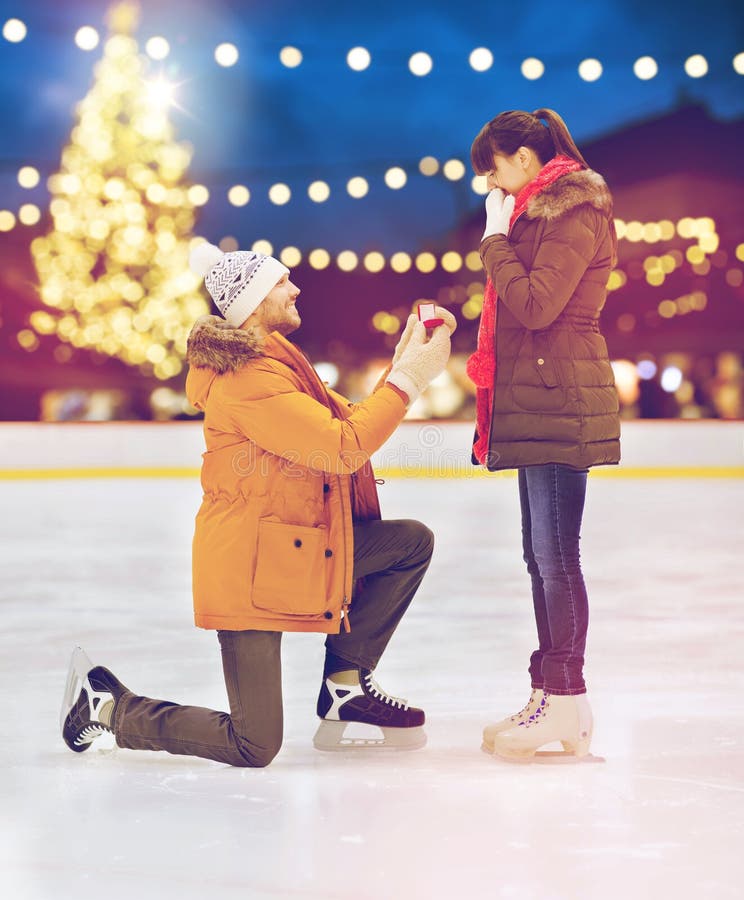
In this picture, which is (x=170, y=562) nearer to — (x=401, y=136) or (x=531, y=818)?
(x=531, y=818)

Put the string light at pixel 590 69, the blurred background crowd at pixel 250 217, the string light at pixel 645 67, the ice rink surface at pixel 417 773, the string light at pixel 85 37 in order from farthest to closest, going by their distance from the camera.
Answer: the blurred background crowd at pixel 250 217
the string light at pixel 85 37
the string light at pixel 590 69
the string light at pixel 645 67
the ice rink surface at pixel 417 773

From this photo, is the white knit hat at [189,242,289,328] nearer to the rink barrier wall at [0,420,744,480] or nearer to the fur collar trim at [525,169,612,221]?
the fur collar trim at [525,169,612,221]

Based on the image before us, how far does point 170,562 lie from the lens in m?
5.30

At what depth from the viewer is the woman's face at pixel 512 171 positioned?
2.52 meters

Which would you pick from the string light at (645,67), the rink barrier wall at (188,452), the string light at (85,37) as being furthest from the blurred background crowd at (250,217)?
the rink barrier wall at (188,452)

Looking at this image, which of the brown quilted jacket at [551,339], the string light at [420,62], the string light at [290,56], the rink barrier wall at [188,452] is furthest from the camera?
the string light at [290,56]

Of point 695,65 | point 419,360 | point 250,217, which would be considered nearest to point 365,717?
point 419,360

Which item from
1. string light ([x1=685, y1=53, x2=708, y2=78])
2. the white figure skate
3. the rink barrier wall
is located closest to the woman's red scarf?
the white figure skate

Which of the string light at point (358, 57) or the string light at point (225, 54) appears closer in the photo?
the string light at point (358, 57)

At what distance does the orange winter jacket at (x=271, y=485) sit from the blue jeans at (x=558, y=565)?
11.4 inches

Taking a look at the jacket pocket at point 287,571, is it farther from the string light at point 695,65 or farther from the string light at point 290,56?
the string light at point 290,56

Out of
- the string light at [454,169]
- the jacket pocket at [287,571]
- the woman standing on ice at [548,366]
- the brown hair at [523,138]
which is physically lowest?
the jacket pocket at [287,571]

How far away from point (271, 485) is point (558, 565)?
530 mm

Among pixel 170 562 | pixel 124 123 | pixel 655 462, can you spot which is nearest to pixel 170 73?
pixel 124 123
